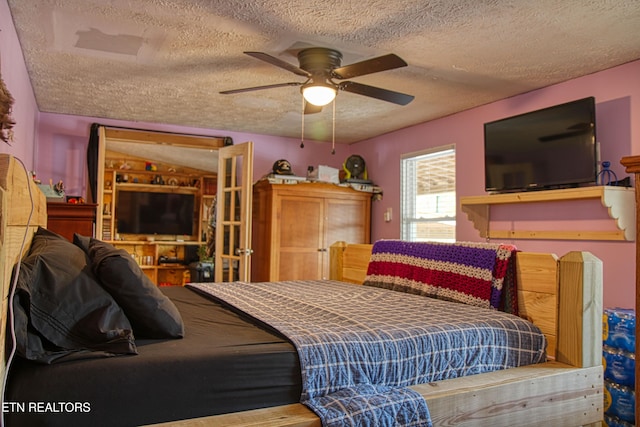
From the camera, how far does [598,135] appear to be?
328 cm

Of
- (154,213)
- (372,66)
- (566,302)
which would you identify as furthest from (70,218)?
(154,213)

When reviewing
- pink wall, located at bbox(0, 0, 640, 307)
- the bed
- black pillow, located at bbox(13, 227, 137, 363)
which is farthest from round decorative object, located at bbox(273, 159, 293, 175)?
black pillow, located at bbox(13, 227, 137, 363)

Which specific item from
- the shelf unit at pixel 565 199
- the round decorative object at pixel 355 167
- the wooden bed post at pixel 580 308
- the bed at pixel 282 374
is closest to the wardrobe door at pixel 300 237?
the round decorative object at pixel 355 167

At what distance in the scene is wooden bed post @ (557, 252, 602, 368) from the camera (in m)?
1.87

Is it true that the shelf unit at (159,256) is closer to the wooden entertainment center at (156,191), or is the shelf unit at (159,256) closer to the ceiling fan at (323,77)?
the wooden entertainment center at (156,191)

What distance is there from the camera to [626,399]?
260 cm

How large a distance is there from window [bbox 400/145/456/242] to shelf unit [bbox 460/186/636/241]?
0.52m

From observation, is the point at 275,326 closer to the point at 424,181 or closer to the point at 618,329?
the point at 618,329

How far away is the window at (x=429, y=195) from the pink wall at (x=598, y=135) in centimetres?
9

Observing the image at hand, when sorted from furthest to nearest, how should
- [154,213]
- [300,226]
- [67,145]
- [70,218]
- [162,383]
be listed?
[154,213] < [300,226] < [67,145] < [70,218] < [162,383]

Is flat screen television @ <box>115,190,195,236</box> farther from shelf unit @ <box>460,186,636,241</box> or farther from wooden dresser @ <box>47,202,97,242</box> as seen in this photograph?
shelf unit @ <box>460,186,636,241</box>

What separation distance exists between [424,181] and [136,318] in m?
4.00

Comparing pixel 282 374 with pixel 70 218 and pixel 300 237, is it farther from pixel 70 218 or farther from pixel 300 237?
pixel 300 237

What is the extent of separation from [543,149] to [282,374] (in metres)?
2.87
